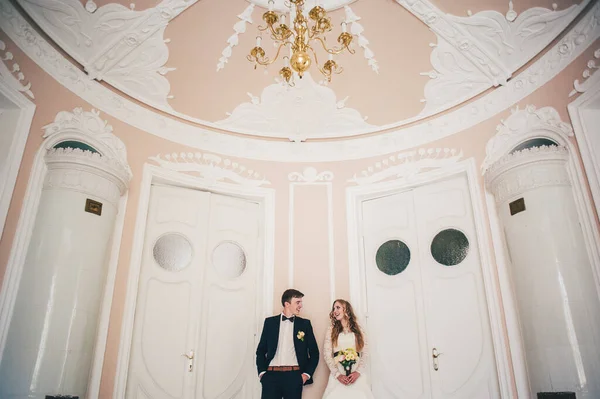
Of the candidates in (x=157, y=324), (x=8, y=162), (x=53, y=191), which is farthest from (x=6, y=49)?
(x=157, y=324)

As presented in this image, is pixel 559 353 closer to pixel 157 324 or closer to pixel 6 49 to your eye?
pixel 157 324

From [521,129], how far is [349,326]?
2.83 meters

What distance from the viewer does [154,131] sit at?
5.36m

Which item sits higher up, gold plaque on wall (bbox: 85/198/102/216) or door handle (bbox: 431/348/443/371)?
gold plaque on wall (bbox: 85/198/102/216)

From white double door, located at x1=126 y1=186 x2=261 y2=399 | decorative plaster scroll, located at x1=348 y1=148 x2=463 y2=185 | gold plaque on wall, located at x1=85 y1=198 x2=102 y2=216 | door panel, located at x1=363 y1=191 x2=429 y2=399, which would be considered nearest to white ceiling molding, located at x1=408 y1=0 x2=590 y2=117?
decorative plaster scroll, located at x1=348 y1=148 x2=463 y2=185

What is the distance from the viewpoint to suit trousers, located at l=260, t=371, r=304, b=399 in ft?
14.6

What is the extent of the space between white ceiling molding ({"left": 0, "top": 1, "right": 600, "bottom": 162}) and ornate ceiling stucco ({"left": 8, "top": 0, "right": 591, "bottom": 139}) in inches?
4.4

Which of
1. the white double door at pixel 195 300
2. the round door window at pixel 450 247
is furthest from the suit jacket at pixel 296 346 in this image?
the round door window at pixel 450 247

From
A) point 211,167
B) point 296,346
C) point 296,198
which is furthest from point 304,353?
point 211,167

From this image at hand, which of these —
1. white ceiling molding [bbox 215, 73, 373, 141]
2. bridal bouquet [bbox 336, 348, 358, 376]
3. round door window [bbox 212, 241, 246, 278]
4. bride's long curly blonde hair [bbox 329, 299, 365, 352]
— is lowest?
bridal bouquet [bbox 336, 348, 358, 376]

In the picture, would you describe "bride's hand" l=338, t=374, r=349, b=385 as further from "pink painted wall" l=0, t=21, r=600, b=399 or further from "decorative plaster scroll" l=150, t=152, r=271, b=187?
"decorative plaster scroll" l=150, t=152, r=271, b=187

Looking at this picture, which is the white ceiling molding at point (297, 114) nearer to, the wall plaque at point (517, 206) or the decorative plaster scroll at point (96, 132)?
the decorative plaster scroll at point (96, 132)

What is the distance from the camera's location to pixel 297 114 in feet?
19.3

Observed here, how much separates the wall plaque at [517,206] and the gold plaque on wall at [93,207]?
4.04 meters
